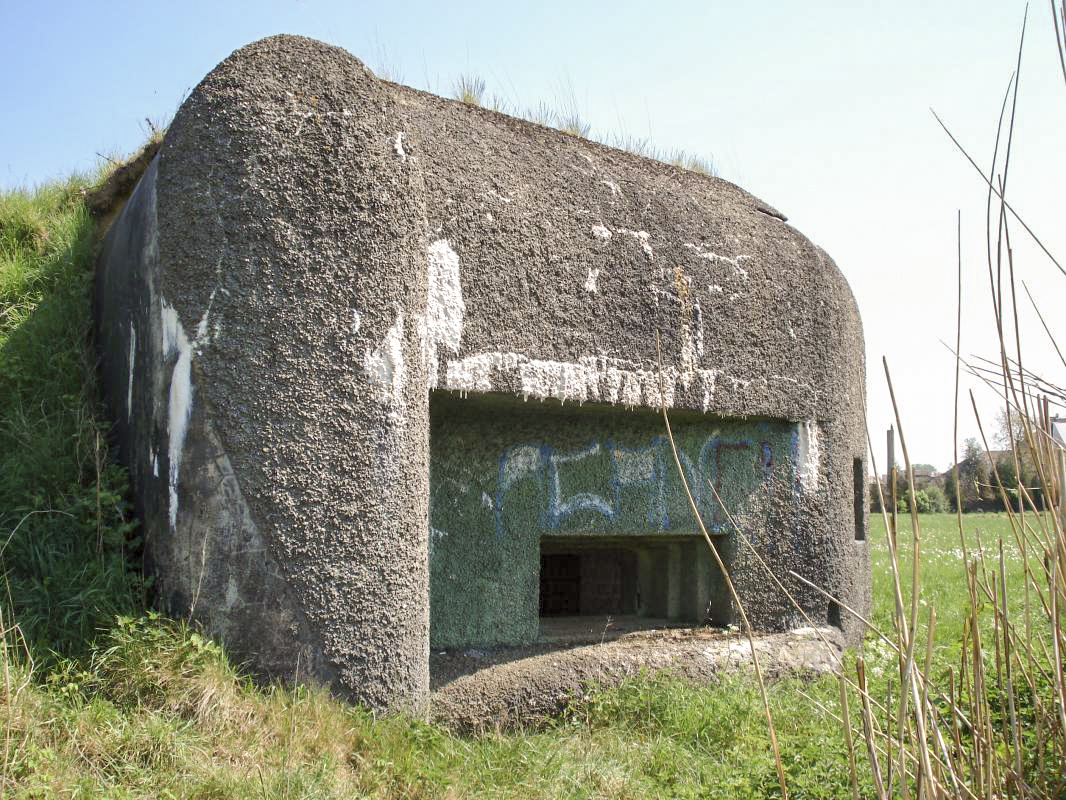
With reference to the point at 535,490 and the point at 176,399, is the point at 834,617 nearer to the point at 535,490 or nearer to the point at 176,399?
the point at 535,490

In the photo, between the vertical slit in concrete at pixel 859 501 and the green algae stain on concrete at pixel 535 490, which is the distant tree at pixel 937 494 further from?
the green algae stain on concrete at pixel 535 490

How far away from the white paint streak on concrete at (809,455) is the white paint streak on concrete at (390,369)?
2954mm

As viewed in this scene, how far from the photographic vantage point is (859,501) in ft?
21.1

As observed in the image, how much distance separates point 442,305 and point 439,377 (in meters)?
0.33

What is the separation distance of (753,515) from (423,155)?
283 cm

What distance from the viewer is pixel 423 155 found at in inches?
169

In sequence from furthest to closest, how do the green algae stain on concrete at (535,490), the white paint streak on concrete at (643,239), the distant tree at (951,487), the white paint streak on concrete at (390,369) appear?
the white paint streak on concrete at (643,239) → the green algae stain on concrete at (535,490) → the white paint streak on concrete at (390,369) → the distant tree at (951,487)

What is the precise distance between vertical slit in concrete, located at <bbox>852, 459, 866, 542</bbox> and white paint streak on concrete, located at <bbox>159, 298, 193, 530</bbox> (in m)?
4.48

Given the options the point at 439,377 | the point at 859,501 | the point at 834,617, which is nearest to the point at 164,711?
the point at 439,377

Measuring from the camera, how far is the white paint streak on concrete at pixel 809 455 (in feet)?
18.9

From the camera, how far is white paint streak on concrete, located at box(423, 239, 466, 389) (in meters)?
4.11

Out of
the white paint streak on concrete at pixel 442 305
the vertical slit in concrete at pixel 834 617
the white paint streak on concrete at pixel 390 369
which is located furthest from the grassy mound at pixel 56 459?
the vertical slit in concrete at pixel 834 617

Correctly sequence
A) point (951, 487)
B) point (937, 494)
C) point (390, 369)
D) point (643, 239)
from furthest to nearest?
point (937, 494) < point (643, 239) < point (951, 487) < point (390, 369)

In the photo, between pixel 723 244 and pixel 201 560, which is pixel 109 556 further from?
pixel 723 244
